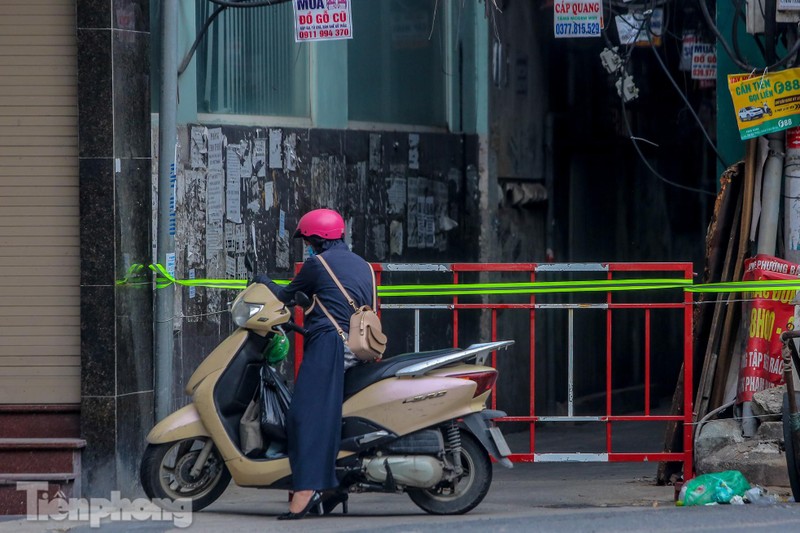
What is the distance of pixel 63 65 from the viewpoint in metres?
7.56

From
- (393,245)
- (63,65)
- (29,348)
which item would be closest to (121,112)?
(63,65)

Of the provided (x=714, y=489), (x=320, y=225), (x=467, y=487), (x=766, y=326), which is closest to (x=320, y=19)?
(x=320, y=225)

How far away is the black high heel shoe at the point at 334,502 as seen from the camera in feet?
21.9

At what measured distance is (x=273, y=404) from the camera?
6.71 metres

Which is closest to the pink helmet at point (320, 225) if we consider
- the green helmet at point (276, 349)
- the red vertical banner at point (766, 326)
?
the green helmet at point (276, 349)

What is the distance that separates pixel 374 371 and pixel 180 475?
1.20 meters

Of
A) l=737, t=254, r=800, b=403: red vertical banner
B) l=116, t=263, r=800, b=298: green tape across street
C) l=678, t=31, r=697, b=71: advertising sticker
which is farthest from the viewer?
l=678, t=31, r=697, b=71: advertising sticker

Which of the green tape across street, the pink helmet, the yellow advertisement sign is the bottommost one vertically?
the green tape across street

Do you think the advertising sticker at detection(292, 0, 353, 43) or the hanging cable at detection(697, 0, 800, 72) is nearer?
the hanging cable at detection(697, 0, 800, 72)

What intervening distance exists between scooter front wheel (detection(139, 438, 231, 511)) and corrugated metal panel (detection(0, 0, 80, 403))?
1249 millimetres

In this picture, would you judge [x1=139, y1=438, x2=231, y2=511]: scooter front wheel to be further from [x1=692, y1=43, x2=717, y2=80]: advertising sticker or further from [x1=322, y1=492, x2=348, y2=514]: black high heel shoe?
[x1=692, y1=43, x2=717, y2=80]: advertising sticker

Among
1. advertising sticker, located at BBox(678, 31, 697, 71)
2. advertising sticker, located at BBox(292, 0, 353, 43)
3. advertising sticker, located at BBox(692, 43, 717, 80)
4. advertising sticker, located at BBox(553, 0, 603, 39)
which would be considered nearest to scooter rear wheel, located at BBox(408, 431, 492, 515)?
advertising sticker, located at BBox(292, 0, 353, 43)

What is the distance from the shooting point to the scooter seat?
6586mm

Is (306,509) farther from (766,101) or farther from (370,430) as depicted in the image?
(766,101)
